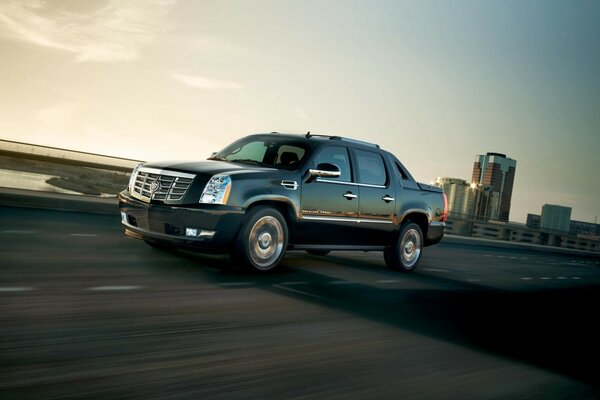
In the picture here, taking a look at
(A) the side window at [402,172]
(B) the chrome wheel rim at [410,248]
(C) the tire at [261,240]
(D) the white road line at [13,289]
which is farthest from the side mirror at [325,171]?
(D) the white road line at [13,289]

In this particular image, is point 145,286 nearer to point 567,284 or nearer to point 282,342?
point 282,342

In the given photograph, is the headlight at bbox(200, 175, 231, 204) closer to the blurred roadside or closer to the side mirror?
the side mirror

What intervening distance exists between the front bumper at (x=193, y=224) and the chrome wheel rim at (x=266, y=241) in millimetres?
352

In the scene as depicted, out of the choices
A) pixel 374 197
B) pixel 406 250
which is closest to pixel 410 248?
pixel 406 250

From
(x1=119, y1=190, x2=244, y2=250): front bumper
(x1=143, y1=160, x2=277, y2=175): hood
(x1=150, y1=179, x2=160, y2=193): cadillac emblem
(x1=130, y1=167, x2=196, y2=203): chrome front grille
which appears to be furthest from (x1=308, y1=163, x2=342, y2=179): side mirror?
(x1=150, y1=179, x2=160, y2=193): cadillac emblem

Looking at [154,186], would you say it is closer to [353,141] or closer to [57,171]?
[353,141]

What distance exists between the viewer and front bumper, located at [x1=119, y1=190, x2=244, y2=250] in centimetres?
737

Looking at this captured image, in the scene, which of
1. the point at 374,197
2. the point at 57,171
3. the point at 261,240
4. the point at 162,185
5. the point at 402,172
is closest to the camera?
the point at 162,185

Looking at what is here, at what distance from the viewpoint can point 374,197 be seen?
378 inches

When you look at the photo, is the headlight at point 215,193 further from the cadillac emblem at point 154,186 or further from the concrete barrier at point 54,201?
the concrete barrier at point 54,201

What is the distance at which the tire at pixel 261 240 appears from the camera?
7.62 meters

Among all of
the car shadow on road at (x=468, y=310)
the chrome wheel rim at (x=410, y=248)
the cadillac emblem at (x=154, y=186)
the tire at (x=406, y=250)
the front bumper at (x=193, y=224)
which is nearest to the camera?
the car shadow on road at (x=468, y=310)

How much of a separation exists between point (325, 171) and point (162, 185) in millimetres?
2164

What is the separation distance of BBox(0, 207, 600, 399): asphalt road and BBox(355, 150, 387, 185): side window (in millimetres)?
1491
